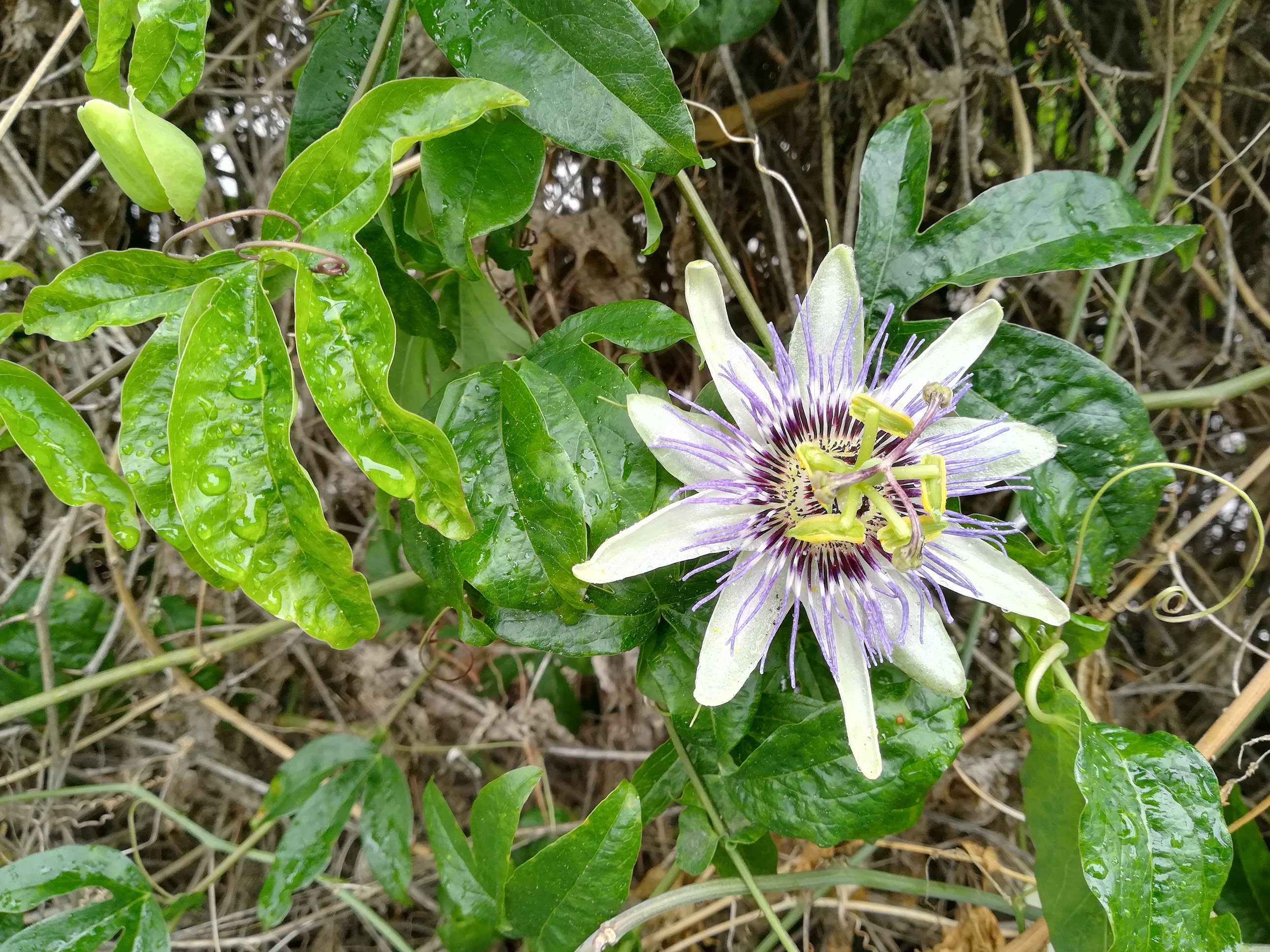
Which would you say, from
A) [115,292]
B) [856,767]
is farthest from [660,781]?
[115,292]

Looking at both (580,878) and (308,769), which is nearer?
(580,878)

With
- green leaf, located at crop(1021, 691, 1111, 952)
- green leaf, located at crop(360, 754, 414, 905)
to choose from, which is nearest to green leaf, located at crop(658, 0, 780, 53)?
green leaf, located at crop(1021, 691, 1111, 952)

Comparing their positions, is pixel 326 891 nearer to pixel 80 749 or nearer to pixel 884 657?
pixel 80 749

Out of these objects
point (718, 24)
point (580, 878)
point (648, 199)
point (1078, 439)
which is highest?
point (718, 24)

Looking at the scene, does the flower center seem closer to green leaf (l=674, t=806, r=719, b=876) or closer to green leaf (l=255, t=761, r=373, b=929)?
green leaf (l=674, t=806, r=719, b=876)

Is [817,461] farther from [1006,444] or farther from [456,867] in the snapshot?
[456,867]
